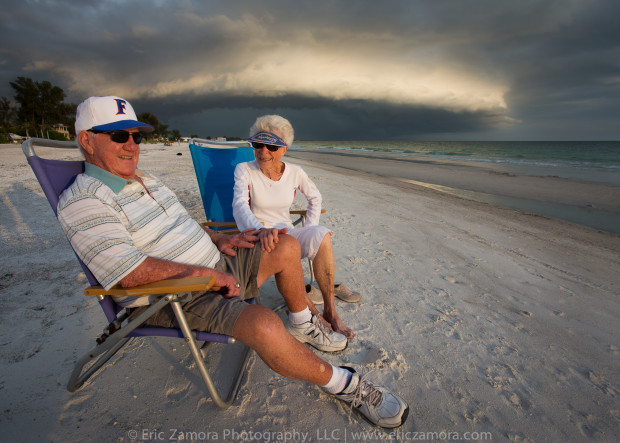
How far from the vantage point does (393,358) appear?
6.91 feet

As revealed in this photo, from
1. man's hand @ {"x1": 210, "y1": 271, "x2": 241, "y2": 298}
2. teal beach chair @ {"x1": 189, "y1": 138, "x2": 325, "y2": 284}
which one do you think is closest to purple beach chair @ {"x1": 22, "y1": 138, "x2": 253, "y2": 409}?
man's hand @ {"x1": 210, "y1": 271, "x2": 241, "y2": 298}

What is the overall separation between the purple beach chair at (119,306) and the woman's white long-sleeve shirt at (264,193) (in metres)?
1.14

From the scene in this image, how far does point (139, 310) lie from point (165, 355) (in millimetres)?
620

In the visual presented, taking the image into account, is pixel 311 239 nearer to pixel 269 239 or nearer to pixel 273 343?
pixel 269 239

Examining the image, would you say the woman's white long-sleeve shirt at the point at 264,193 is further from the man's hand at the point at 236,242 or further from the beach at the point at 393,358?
the beach at the point at 393,358

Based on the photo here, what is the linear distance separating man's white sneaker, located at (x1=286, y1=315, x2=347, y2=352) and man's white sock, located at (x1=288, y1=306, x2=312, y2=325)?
0.09ft

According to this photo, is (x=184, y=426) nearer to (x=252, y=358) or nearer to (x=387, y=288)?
(x=252, y=358)

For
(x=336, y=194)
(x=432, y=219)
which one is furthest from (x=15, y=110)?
(x=432, y=219)

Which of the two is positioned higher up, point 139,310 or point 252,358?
point 139,310

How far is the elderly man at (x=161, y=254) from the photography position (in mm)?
1460

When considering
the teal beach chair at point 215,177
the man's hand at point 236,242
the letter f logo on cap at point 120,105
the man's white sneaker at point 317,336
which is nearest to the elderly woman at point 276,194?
the man's white sneaker at point 317,336

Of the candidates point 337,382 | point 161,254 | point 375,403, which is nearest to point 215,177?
point 161,254

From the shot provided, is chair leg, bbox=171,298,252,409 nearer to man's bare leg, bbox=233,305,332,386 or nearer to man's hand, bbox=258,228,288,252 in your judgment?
man's bare leg, bbox=233,305,332,386

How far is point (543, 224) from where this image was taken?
577 cm
